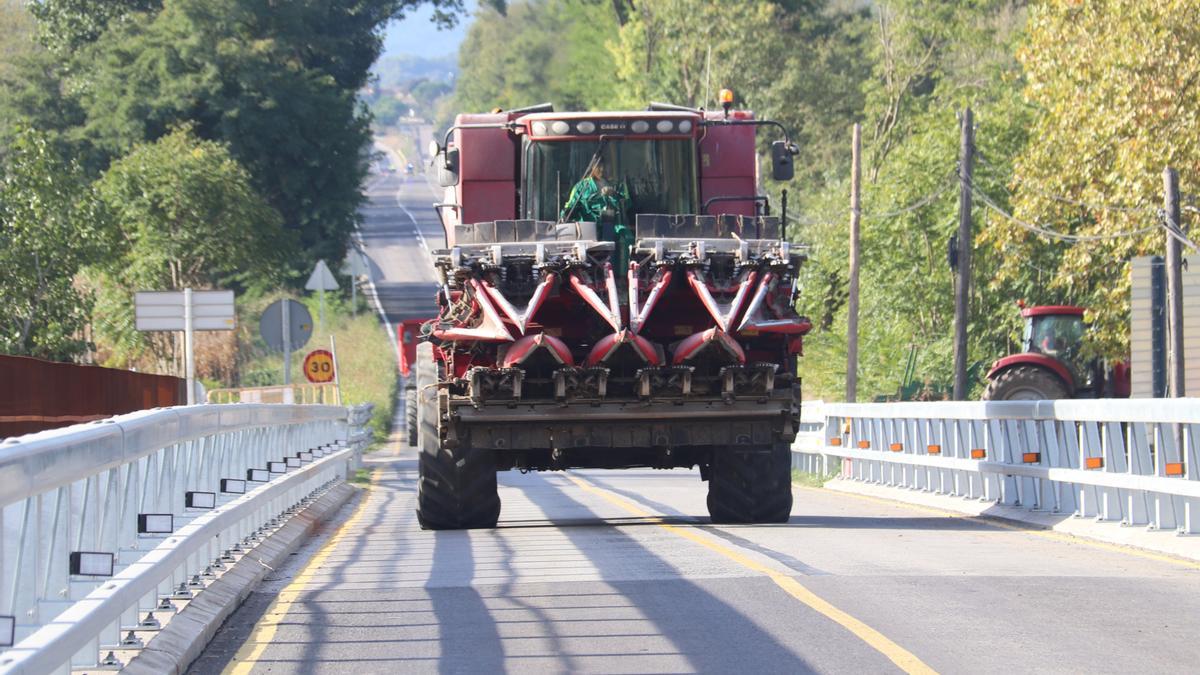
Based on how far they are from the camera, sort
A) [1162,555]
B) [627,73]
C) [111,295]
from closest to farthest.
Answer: [1162,555] → [111,295] → [627,73]

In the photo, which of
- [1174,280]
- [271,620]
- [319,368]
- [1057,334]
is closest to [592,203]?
[271,620]

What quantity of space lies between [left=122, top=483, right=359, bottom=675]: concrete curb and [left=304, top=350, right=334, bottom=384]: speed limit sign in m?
14.8

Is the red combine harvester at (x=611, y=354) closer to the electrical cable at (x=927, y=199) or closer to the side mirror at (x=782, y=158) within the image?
the side mirror at (x=782, y=158)

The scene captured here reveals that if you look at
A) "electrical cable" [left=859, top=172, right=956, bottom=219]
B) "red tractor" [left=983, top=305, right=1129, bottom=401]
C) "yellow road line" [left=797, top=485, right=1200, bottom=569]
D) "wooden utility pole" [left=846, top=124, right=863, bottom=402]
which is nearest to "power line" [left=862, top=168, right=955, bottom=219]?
"electrical cable" [left=859, top=172, right=956, bottom=219]

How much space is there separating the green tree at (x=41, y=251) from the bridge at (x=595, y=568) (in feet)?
48.0

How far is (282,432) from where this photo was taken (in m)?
17.2

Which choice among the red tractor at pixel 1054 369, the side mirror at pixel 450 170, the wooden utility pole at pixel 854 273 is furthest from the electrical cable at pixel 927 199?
the side mirror at pixel 450 170

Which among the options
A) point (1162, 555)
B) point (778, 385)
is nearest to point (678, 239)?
point (778, 385)

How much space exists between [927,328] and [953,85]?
1341 centimetres

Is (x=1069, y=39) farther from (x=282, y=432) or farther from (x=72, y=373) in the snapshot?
(x=72, y=373)

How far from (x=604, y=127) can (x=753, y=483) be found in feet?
12.0

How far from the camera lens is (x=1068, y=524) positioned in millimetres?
15344

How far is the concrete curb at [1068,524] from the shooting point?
13.2m

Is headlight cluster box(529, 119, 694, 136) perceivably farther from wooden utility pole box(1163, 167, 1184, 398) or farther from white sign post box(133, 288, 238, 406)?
wooden utility pole box(1163, 167, 1184, 398)
